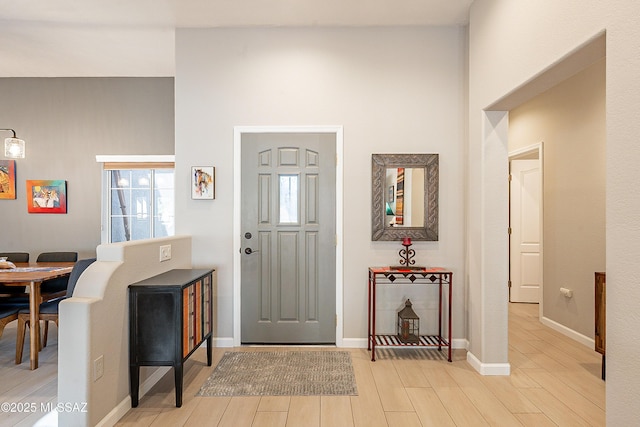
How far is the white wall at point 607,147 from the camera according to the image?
5.15ft

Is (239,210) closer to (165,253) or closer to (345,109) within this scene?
(165,253)

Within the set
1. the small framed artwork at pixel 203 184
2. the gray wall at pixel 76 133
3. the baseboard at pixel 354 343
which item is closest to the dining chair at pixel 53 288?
the gray wall at pixel 76 133

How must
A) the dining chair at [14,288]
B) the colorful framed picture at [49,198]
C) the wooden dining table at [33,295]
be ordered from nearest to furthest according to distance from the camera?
the wooden dining table at [33,295], the dining chair at [14,288], the colorful framed picture at [49,198]

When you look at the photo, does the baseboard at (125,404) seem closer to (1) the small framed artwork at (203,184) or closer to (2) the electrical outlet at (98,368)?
(2) the electrical outlet at (98,368)

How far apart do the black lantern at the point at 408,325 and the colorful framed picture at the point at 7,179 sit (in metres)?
5.21

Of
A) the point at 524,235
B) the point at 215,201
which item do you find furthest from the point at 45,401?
the point at 524,235

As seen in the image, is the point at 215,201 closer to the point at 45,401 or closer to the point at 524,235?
the point at 45,401

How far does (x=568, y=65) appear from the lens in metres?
2.12

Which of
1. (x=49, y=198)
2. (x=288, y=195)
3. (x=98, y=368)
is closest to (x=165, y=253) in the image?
(x=98, y=368)

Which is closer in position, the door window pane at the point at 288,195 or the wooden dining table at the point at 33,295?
the wooden dining table at the point at 33,295

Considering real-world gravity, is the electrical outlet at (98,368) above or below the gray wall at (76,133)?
below

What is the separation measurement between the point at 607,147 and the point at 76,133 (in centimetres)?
570

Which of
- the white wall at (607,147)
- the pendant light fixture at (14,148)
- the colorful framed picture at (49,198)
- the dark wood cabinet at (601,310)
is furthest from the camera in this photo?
the colorful framed picture at (49,198)

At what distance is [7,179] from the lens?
5.08 m
